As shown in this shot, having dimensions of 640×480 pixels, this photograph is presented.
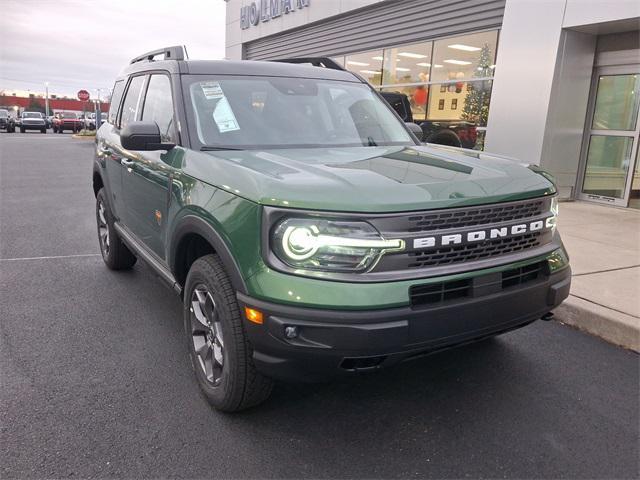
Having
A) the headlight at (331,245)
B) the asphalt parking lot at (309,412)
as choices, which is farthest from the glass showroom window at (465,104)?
the headlight at (331,245)

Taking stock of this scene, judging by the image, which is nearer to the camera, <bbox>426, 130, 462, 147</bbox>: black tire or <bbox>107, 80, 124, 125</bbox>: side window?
<bbox>107, 80, 124, 125</bbox>: side window

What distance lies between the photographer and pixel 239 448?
2.53m

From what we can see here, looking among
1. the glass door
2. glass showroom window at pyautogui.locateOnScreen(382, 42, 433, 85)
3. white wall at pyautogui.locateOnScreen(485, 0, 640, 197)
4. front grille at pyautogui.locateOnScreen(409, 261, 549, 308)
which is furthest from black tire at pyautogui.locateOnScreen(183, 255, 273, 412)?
glass showroom window at pyautogui.locateOnScreen(382, 42, 433, 85)

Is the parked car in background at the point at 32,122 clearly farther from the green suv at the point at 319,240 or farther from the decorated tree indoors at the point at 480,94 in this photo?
the green suv at the point at 319,240

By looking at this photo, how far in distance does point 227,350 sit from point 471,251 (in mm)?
1257

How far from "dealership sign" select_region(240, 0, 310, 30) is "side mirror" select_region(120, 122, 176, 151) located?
1469 cm

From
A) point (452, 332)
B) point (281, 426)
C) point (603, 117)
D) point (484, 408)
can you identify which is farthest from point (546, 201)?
point (603, 117)

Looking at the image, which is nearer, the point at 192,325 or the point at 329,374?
the point at 329,374

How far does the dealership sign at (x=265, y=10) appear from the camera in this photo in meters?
17.0

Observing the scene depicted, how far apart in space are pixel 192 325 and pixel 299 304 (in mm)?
1070

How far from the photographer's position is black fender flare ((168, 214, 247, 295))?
2.42 metres

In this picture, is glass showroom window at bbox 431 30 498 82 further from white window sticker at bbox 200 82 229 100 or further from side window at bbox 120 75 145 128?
white window sticker at bbox 200 82 229 100

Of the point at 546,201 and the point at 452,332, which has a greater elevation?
the point at 546,201

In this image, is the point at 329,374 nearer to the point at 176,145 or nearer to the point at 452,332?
the point at 452,332
